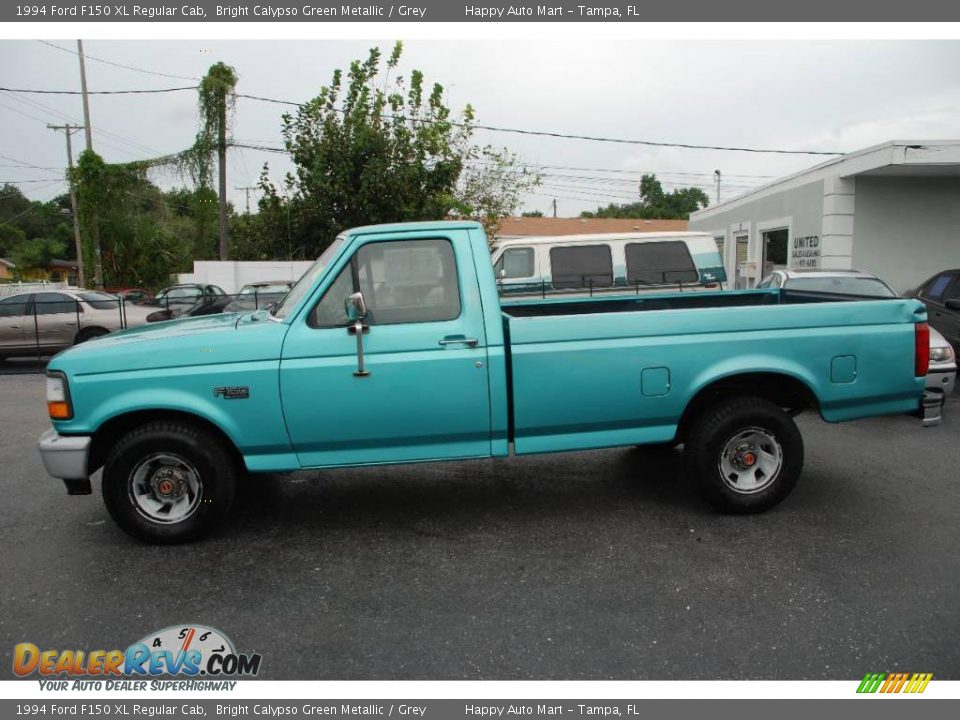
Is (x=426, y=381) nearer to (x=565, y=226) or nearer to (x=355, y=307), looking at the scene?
(x=355, y=307)

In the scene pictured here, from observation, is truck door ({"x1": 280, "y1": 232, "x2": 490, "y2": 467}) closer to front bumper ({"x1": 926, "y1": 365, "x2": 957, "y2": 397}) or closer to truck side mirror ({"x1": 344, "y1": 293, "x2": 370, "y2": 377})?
truck side mirror ({"x1": 344, "y1": 293, "x2": 370, "y2": 377})

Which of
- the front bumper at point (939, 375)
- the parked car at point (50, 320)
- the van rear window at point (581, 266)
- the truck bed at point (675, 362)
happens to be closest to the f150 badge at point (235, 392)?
the truck bed at point (675, 362)

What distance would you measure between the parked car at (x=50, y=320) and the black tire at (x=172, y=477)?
10399 mm

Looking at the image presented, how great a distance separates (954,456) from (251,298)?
13.1 metres

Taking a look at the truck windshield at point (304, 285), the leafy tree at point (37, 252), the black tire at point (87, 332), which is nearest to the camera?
the truck windshield at point (304, 285)

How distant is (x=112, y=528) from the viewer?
A: 4961 millimetres

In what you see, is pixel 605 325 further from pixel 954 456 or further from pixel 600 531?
pixel 954 456

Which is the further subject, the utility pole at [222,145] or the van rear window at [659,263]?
the utility pole at [222,145]

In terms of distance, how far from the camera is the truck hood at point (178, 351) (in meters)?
4.33

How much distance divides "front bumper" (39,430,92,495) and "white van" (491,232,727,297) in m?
7.50

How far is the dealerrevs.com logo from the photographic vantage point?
3.16 metres

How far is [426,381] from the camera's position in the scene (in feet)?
14.4

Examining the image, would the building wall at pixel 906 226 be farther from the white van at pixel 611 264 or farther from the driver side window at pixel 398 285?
the driver side window at pixel 398 285

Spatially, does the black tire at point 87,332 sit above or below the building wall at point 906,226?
below
